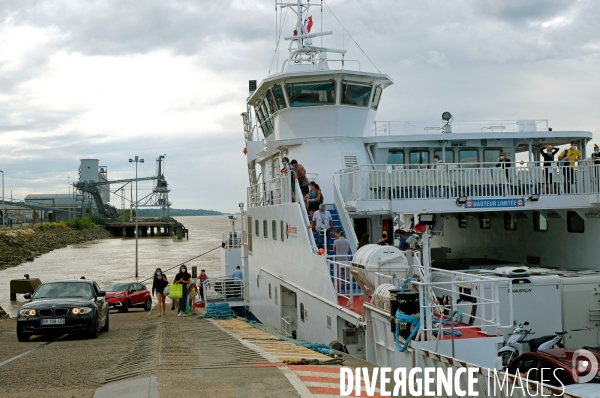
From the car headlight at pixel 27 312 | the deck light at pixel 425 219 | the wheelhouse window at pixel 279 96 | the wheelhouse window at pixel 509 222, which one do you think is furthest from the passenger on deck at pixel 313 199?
the car headlight at pixel 27 312

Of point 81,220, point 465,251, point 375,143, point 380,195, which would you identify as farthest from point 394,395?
point 81,220

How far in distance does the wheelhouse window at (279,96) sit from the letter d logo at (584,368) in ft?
42.4

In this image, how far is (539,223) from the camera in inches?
732

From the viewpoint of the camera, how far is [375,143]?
19.8m

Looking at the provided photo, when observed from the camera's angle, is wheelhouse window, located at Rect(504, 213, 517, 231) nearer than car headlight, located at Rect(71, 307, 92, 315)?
No

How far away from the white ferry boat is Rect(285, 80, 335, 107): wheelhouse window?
0.11 ft

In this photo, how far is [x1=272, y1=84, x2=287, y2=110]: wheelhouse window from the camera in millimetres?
20297

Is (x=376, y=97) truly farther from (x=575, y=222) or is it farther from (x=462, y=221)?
(x=575, y=222)

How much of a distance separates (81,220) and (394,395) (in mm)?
118038

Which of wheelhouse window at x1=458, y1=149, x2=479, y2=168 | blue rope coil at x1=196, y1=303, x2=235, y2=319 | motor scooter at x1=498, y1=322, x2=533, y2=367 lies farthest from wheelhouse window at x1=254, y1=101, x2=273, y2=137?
motor scooter at x1=498, y1=322, x2=533, y2=367

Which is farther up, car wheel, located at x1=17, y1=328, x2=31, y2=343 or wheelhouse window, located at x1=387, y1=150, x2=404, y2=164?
wheelhouse window, located at x1=387, y1=150, x2=404, y2=164

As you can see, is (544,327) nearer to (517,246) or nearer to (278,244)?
(517,246)

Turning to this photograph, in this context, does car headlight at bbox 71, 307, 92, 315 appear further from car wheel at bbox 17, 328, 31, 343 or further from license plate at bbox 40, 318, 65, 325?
car wheel at bbox 17, 328, 31, 343

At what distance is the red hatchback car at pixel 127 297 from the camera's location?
86.1ft
